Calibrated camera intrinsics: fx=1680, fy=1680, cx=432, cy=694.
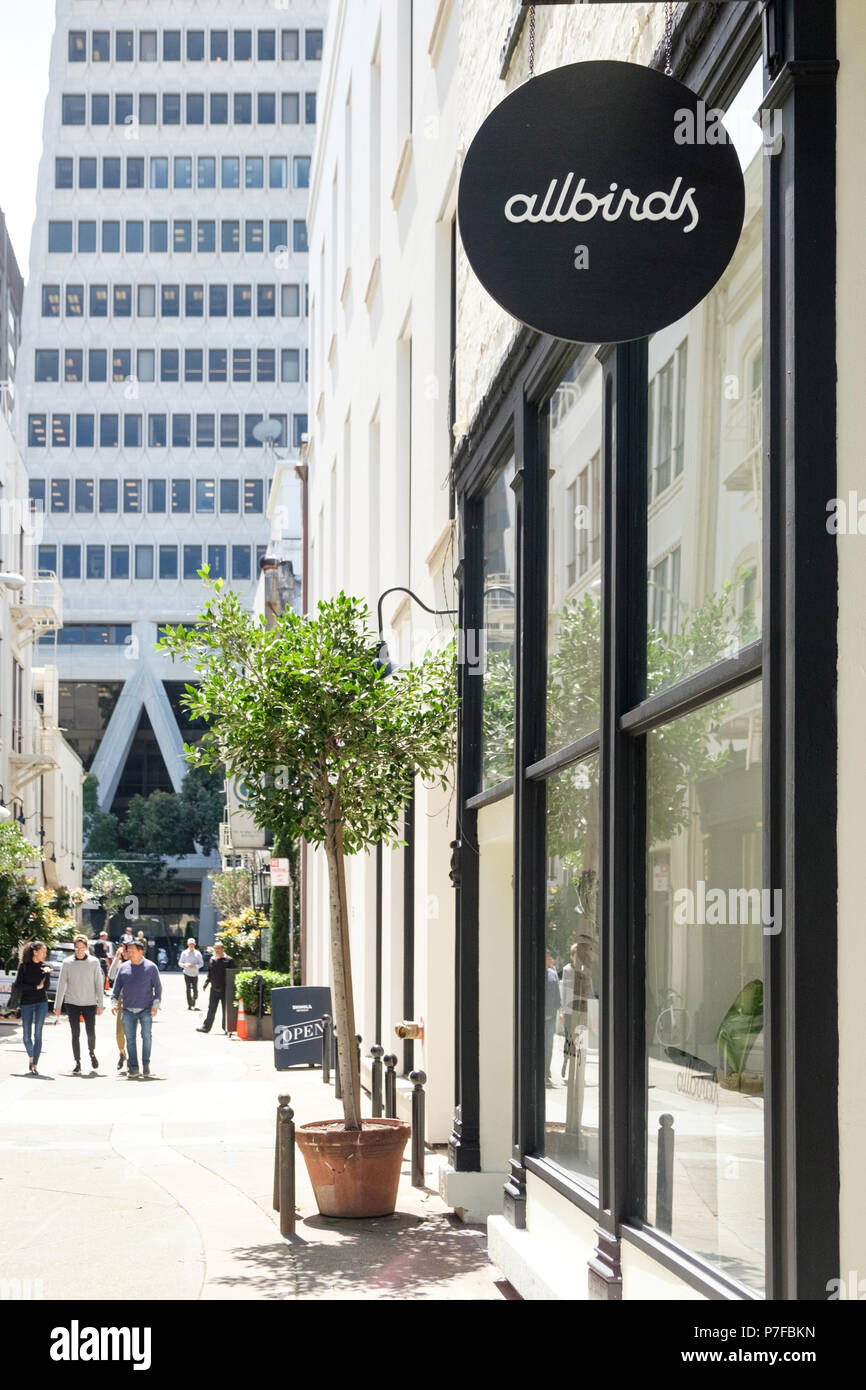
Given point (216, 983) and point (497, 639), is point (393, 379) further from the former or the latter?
point (216, 983)

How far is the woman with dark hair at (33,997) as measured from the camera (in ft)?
67.9

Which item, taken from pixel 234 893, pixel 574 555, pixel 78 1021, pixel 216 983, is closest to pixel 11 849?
pixel 216 983

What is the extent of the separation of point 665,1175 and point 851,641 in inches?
99.9

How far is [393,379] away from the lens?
1694 centimetres

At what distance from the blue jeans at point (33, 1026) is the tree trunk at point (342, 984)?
11.1 m

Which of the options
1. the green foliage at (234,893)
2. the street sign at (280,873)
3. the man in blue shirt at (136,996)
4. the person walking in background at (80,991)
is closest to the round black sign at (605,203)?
the man in blue shirt at (136,996)

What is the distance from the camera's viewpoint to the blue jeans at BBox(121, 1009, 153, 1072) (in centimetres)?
2073

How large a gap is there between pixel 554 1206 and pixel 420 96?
10197 mm

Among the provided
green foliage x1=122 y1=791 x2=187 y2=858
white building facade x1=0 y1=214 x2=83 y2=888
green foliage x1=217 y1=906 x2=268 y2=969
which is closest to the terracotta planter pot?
green foliage x1=217 y1=906 x2=268 y2=969

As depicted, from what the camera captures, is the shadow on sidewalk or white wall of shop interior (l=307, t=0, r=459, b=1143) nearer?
the shadow on sidewalk

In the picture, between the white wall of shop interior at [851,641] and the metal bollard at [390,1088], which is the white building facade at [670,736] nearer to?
the white wall of shop interior at [851,641]

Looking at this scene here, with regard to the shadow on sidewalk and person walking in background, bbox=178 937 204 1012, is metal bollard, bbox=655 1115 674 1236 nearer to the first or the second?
the shadow on sidewalk

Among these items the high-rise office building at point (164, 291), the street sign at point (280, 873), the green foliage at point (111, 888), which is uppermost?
the high-rise office building at point (164, 291)

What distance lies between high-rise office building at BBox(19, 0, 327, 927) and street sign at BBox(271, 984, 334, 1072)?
68666 mm
